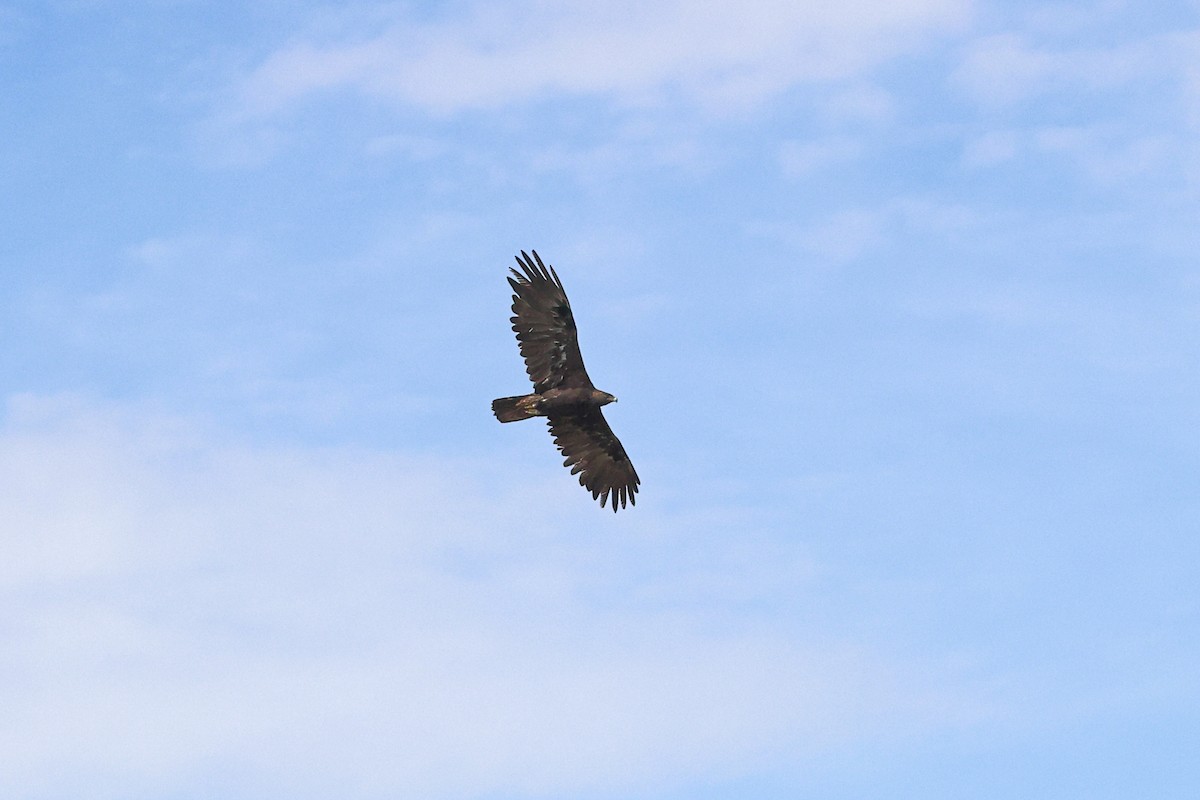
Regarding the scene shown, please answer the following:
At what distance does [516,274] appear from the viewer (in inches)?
1532

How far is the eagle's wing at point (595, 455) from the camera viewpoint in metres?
40.3

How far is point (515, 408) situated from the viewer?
127ft

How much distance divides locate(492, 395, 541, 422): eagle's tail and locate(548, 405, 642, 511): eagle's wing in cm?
94

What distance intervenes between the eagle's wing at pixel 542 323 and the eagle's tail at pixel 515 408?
476mm

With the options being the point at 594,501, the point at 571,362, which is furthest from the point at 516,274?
the point at 594,501

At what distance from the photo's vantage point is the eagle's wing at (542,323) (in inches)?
1529

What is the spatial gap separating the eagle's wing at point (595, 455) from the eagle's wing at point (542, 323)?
4.41 ft

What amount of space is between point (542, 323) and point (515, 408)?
1882 mm

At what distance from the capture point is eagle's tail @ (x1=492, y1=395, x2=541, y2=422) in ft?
127

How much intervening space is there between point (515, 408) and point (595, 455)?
310 centimetres

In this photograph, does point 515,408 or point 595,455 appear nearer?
point 515,408

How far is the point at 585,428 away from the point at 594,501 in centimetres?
198

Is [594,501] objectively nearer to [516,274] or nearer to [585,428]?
[585,428]

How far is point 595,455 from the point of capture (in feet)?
135
